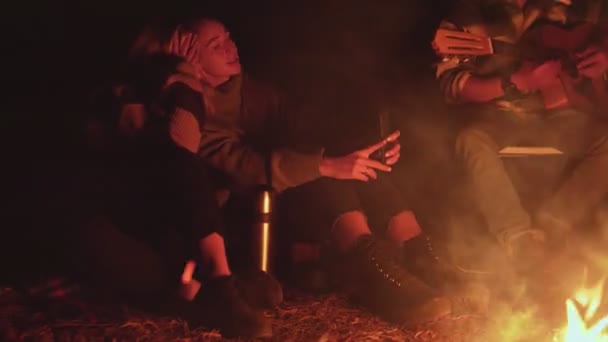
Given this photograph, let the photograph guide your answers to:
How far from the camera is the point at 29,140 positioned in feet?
10.2

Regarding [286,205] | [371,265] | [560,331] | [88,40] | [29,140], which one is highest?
[88,40]

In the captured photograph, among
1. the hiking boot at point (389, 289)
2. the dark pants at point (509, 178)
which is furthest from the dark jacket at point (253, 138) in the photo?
the dark pants at point (509, 178)

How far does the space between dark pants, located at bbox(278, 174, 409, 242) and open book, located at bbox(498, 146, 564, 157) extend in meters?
0.50

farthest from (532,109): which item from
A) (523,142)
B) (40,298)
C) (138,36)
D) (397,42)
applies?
(40,298)

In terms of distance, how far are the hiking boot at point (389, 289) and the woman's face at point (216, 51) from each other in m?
0.95

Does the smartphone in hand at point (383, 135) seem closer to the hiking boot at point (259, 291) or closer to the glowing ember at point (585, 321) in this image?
the hiking boot at point (259, 291)

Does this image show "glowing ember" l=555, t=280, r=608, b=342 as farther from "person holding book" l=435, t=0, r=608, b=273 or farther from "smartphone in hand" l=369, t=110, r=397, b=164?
"smartphone in hand" l=369, t=110, r=397, b=164

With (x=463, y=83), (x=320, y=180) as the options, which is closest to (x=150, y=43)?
(x=320, y=180)

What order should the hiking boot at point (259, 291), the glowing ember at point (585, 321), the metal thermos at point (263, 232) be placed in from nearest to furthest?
the glowing ember at point (585, 321) → the hiking boot at point (259, 291) → the metal thermos at point (263, 232)

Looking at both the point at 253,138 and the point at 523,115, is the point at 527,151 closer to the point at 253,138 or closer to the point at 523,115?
the point at 523,115

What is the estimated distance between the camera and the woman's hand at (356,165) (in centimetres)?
259

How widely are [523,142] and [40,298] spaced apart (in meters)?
2.15

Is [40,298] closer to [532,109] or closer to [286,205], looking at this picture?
[286,205]

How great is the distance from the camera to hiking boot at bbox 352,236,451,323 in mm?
2426
